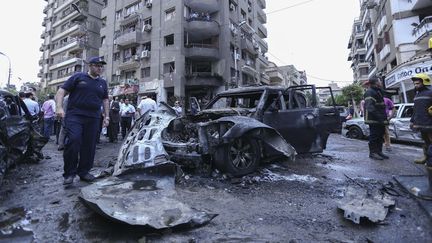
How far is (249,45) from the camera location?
33.3 m

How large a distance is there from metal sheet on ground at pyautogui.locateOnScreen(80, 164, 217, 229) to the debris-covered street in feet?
0.28

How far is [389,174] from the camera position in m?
5.05

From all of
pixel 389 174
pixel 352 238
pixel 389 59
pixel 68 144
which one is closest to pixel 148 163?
pixel 68 144

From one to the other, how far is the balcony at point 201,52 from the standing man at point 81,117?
911 inches

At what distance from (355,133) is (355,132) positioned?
41 millimetres

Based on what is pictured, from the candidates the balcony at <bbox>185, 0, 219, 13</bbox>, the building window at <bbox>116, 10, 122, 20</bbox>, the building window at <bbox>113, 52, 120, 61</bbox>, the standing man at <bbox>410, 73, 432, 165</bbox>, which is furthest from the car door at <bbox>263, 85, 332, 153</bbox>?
the building window at <bbox>116, 10, 122, 20</bbox>

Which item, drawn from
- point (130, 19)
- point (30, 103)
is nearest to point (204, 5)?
point (130, 19)

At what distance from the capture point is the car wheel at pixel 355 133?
11549mm

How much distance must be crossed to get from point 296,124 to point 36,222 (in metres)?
4.31

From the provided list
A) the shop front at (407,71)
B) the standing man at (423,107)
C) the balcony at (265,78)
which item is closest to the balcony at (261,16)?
the balcony at (265,78)

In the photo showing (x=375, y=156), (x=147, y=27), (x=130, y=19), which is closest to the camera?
(x=375, y=156)

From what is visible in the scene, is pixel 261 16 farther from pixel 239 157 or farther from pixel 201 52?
pixel 239 157

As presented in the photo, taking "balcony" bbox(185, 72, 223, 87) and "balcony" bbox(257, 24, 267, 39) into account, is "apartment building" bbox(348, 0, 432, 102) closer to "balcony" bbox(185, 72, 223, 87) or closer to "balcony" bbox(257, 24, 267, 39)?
"balcony" bbox(185, 72, 223, 87)

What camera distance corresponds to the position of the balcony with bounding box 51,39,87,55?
130 ft
